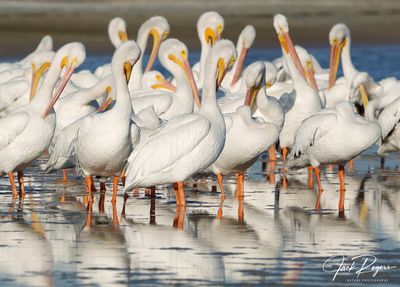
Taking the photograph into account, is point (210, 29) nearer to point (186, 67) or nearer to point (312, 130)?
point (186, 67)

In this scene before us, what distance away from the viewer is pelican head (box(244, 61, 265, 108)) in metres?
10.4

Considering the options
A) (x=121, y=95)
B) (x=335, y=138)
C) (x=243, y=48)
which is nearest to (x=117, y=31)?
(x=243, y=48)

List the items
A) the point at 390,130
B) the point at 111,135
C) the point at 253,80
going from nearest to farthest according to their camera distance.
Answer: the point at 111,135 < the point at 253,80 < the point at 390,130

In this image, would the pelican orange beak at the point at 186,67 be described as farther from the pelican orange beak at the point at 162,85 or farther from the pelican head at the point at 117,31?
the pelican head at the point at 117,31

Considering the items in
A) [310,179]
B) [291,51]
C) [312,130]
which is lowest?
[310,179]

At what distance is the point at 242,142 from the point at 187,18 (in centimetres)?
2008

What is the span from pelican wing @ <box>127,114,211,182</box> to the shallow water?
0.33 meters

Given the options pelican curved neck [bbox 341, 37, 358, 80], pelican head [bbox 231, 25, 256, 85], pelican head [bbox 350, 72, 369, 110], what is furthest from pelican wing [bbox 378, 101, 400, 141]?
pelican curved neck [bbox 341, 37, 358, 80]

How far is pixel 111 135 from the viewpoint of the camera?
8805 millimetres

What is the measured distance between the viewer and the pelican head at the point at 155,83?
42.4 ft

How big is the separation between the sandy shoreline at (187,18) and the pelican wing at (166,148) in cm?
1451

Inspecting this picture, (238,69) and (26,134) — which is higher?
(238,69)

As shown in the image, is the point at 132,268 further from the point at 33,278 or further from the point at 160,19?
the point at 160,19

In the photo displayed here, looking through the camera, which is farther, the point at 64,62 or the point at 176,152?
the point at 64,62
